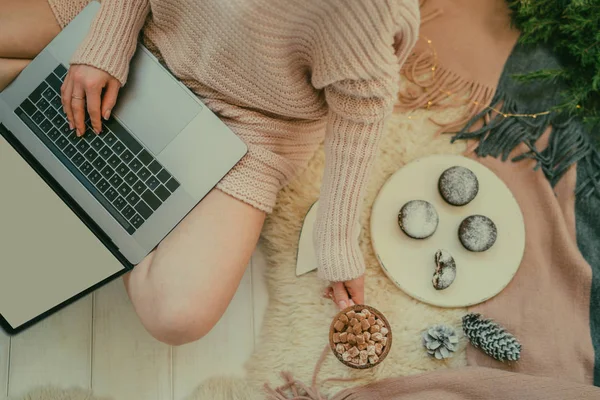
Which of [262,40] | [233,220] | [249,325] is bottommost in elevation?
[249,325]

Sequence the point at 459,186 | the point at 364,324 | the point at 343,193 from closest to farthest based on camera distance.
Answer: the point at 343,193, the point at 364,324, the point at 459,186

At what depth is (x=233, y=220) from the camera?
0.91m

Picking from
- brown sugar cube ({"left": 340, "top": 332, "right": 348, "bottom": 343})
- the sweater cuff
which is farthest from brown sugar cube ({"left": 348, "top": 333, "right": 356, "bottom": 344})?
the sweater cuff

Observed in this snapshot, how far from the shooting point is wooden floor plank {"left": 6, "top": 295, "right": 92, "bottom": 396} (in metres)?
1.13

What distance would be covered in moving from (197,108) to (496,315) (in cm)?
73

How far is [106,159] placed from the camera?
89 centimetres

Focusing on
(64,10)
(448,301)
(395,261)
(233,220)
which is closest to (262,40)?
(233,220)

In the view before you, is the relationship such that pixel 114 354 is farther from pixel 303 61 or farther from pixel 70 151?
pixel 303 61

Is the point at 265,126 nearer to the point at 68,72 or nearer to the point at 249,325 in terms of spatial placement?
the point at 68,72

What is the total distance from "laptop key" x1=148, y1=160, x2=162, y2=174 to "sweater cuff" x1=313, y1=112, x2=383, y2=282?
26 centimetres

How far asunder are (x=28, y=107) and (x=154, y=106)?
216 mm

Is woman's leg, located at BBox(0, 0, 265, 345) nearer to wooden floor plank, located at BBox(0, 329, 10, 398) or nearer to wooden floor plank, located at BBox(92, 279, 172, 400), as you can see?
wooden floor plank, located at BBox(92, 279, 172, 400)

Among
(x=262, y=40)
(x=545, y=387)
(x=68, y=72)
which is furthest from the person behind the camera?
(x=545, y=387)

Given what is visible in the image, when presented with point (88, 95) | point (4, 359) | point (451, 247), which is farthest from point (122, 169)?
point (451, 247)
